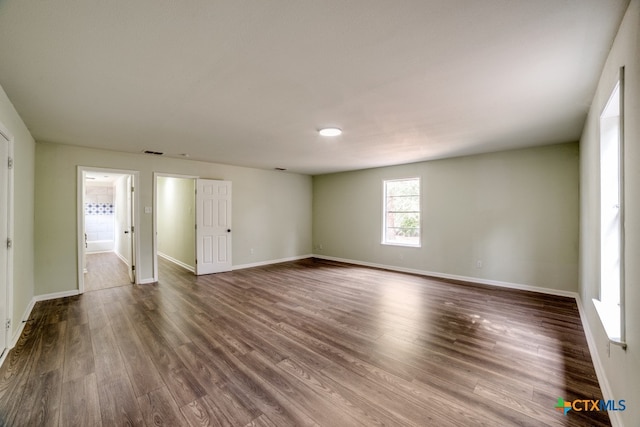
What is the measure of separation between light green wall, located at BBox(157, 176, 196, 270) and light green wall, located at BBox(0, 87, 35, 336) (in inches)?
98.9

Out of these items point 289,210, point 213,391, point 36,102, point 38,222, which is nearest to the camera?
point 213,391

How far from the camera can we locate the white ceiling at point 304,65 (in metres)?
1.43

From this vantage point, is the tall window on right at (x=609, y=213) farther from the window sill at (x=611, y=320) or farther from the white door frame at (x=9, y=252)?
the white door frame at (x=9, y=252)

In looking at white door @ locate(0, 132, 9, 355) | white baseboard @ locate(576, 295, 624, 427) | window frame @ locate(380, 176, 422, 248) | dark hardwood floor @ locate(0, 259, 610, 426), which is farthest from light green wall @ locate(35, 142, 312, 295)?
white baseboard @ locate(576, 295, 624, 427)

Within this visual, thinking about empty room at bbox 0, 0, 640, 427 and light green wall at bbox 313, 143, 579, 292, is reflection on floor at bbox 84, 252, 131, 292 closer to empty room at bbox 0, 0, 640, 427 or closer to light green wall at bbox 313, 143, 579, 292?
empty room at bbox 0, 0, 640, 427

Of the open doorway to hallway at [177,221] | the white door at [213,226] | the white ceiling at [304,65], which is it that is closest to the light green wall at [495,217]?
the white ceiling at [304,65]

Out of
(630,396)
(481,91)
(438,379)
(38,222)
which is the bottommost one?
(438,379)

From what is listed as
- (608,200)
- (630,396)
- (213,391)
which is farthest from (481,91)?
(213,391)

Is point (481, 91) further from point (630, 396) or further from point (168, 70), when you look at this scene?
point (168, 70)

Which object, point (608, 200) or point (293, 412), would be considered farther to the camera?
point (608, 200)

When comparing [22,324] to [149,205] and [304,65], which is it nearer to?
[149,205]

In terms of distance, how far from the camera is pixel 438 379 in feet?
7.04

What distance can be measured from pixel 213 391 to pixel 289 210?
5620mm

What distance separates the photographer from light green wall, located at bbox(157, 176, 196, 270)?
6133 millimetres
